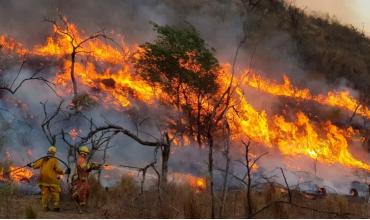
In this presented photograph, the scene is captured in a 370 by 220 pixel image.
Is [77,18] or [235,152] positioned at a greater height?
[77,18]

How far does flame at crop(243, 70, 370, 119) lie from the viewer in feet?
111

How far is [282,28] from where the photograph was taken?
126ft

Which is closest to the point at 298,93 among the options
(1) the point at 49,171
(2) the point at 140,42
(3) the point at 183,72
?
(2) the point at 140,42

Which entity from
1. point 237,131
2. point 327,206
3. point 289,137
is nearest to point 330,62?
point 289,137

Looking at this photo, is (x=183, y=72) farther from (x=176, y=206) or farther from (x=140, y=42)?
(x=176, y=206)

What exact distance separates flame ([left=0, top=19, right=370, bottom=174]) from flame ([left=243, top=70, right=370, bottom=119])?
462 millimetres

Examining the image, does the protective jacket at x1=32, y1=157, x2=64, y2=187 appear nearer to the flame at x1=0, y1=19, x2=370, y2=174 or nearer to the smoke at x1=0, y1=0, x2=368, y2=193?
the smoke at x1=0, y1=0, x2=368, y2=193

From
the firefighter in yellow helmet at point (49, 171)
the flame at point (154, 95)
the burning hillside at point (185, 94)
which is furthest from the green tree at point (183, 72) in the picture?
the firefighter in yellow helmet at point (49, 171)

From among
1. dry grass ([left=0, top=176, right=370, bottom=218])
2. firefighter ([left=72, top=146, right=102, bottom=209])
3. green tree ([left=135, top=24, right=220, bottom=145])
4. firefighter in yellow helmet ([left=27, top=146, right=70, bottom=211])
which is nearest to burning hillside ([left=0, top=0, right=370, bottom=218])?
green tree ([left=135, top=24, right=220, bottom=145])

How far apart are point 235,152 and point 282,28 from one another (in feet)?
45.1

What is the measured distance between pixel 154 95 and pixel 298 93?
33.7 ft

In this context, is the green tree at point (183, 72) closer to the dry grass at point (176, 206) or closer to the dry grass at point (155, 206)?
the dry grass at point (176, 206)

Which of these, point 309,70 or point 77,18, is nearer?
point 77,18

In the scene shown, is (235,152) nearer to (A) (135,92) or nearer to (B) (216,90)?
(B) (216,90)
